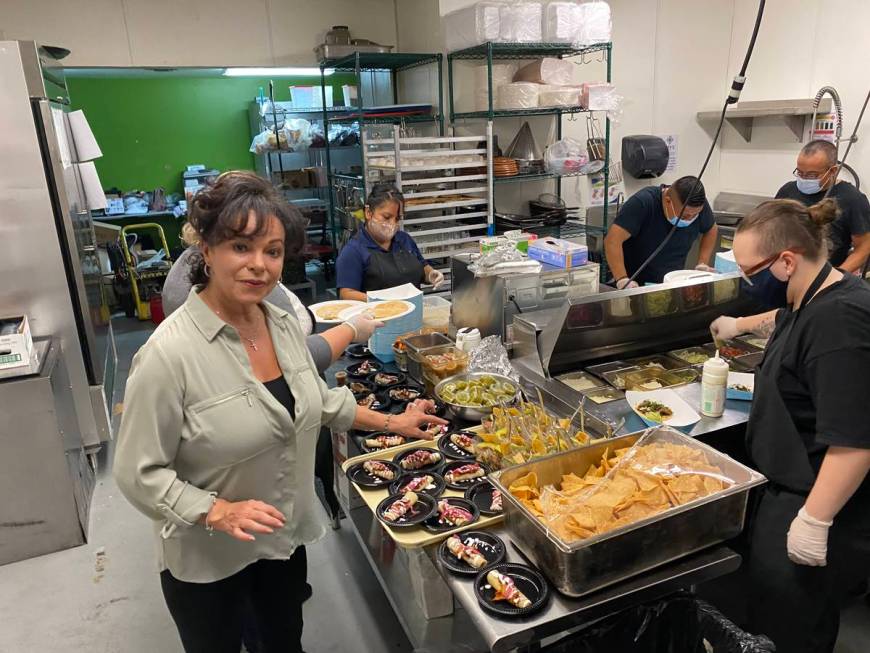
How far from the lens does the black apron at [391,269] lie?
354cm

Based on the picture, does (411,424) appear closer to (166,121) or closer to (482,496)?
(482,496)

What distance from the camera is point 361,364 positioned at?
2.75m

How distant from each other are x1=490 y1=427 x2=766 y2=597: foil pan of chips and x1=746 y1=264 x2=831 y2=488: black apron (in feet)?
0.92

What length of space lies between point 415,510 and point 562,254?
4.41ft

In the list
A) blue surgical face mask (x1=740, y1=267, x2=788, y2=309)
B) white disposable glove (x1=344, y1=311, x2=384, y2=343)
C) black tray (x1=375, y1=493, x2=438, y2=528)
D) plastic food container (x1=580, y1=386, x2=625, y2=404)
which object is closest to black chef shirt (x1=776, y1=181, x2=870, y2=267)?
blue surgical face mask (x1=740, y1=267, x2=788, y2=309)

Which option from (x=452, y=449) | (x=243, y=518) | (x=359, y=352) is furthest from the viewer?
(x=359, y=352)

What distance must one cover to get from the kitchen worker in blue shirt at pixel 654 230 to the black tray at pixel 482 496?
204 cm

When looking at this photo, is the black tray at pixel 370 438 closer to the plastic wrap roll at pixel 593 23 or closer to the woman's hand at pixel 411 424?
the woman's hand at pixel 411 424

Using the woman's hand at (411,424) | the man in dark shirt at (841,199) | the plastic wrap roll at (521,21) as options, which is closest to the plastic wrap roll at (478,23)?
the plastic wrap roll at (521,21)

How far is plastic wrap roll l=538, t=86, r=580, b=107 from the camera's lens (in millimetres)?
4766

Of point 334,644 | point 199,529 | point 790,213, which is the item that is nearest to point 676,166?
point 790,213

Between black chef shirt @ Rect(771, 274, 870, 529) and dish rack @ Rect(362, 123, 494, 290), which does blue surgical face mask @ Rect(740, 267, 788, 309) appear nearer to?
black chef shirt @ Rect(771, 274, 870, 529)

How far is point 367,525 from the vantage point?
8.66ft

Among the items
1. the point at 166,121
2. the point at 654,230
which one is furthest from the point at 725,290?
the point at 166,121
